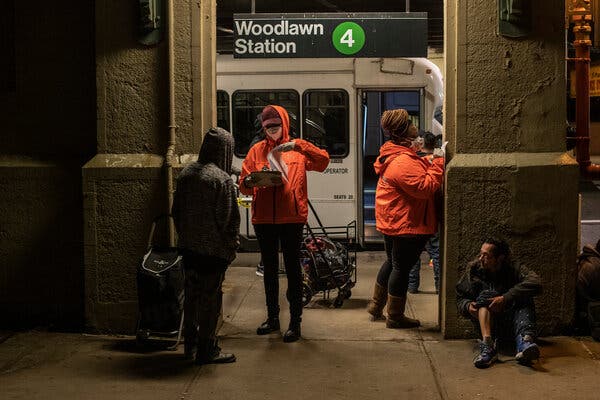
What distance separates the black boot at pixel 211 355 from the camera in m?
6.14

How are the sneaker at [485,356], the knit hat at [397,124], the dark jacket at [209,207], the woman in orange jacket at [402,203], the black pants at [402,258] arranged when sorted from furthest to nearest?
1. the knit hat at [397,124]
2. the black pants at [402,258]
3. the woman in orange jacket at [402,203]
4. the sneaker at [485,356]
5. the dark jacket at [209,207]

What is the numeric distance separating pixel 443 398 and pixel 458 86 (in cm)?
254

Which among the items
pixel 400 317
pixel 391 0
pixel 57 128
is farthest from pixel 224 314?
pixel 391 0

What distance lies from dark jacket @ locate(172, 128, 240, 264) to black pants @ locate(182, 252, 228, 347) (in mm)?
88

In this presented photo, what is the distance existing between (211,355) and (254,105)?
6214 mm

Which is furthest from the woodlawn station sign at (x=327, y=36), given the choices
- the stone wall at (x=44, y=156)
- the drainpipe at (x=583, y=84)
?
the stone wall at (x=44, y=156)

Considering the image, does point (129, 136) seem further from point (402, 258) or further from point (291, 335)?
point (402, 258)

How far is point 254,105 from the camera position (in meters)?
11.9

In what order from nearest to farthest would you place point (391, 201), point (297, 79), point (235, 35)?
point (391, 201) → point (235, 35) → point (297, 79)

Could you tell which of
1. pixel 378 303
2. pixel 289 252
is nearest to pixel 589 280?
pixel 378 303

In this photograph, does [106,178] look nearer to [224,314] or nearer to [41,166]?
[41,166]

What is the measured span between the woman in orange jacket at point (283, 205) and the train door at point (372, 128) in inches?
194

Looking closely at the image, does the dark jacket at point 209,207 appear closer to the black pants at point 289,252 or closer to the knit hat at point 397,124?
the black pants at point 289,252

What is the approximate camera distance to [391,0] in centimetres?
1617
